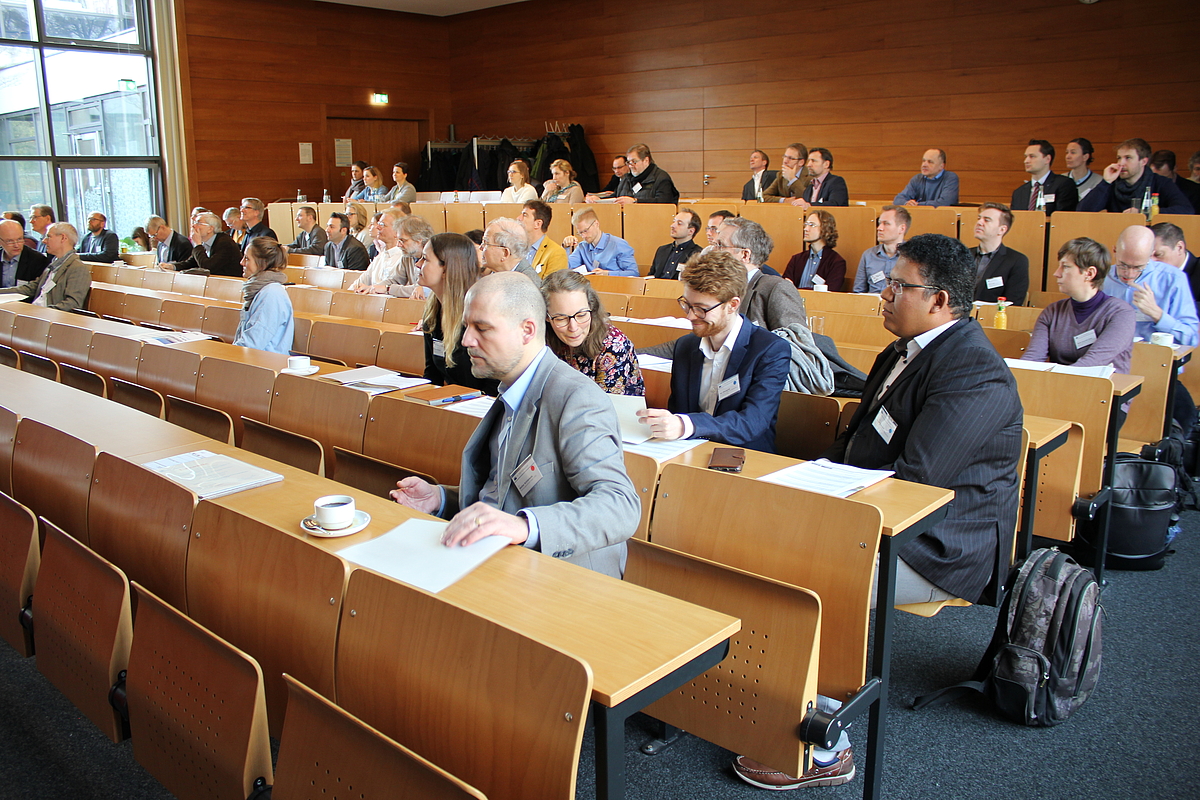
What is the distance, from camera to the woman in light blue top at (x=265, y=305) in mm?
4875

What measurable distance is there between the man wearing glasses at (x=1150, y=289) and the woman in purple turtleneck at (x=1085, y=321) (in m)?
0.72

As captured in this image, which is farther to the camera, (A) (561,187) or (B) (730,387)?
(A) (561,187)

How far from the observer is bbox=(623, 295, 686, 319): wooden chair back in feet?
18.1

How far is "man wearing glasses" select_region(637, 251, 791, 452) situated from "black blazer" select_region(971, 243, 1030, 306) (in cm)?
351

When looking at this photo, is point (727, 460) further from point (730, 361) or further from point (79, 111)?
point (79, 111)

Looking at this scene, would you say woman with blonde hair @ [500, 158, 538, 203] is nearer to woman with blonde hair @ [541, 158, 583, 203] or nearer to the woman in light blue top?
woman with blonde hair @ [541, 158, 583, 203]

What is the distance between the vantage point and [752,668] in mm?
1975

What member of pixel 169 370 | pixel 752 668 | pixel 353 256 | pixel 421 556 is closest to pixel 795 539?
pixel 752 668

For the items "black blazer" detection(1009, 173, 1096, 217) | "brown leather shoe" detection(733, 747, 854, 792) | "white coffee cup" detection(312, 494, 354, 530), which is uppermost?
"black blazer" detection(1009, 173, 1096, 217)

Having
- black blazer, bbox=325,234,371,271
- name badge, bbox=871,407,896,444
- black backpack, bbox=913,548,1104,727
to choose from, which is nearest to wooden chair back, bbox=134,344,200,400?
name badge, bbox=871,407,896,444

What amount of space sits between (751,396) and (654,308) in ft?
8.66

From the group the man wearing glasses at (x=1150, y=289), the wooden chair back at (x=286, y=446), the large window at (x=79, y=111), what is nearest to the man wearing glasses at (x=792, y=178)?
the man wearing glasses at (x=1150, y=289)

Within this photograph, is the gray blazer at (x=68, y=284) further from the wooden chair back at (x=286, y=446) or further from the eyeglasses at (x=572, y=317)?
the eyeglasses at (x=572, y=317)

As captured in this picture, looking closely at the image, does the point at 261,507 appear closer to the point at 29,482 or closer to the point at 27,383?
the point at 29,482
